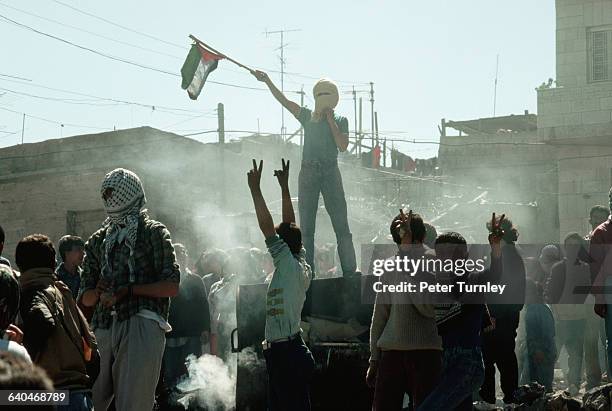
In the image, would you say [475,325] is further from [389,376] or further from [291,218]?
[291,218]

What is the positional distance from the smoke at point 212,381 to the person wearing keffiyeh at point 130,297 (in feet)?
9.46

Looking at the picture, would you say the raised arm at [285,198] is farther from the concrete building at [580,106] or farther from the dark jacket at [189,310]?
the concrete building at [580,106]

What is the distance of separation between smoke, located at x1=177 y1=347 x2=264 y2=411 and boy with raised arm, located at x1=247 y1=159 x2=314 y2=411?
1872 mm

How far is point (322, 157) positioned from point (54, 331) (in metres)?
4.84

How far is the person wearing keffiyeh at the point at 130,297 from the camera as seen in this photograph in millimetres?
5660

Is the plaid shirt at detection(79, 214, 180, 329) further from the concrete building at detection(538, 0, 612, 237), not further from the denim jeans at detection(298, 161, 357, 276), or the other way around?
the concrete building at detection(538, 0, 612, 237)

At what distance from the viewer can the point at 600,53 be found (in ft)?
66.0

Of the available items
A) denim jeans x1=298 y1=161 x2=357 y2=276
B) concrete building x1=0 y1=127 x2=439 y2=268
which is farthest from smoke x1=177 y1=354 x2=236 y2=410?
concrete building x1=0 y1=127 x2=439 y2=268

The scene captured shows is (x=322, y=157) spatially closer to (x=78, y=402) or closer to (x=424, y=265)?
(x=424, y=265)

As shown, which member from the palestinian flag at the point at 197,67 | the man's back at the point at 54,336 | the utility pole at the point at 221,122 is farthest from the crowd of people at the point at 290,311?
the utility pole at the point at 221,122

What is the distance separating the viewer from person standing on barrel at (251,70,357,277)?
9148 mm

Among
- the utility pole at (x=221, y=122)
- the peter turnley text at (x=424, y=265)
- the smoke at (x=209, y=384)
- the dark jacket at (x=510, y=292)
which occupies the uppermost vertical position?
the utility pole at (x=221, y=122)

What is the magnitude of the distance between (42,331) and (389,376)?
285cm

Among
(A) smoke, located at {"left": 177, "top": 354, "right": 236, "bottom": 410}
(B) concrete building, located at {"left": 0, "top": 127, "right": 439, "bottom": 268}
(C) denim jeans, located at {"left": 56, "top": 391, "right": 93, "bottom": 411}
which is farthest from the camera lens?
(B) concrete building, located at {"left": 0, "top": 127, "right": 439, "bottom": 268}
